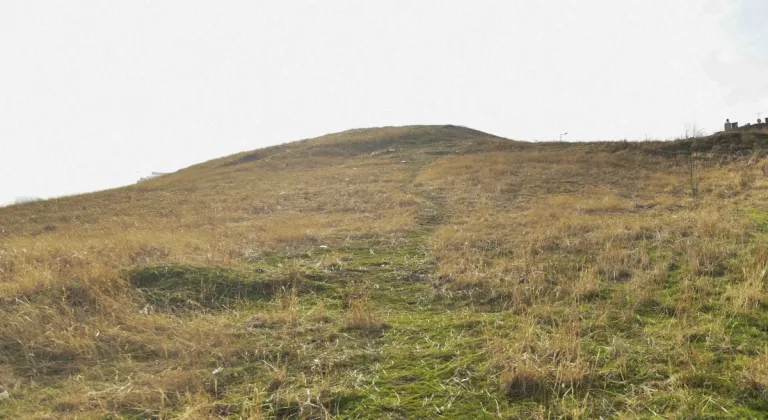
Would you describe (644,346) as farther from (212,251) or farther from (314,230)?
(314,230)

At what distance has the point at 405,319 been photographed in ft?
16.7

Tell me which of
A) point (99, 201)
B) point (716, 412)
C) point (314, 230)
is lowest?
point (716, 412)

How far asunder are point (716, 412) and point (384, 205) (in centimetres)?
1276

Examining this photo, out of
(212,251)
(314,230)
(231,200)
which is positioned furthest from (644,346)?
(231,200)

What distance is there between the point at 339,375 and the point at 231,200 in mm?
17049

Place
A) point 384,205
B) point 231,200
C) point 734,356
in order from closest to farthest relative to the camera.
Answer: point 734,356 → point 384,205 → point 231,200

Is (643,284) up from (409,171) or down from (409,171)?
down

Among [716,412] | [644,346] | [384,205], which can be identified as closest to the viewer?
[716,412]

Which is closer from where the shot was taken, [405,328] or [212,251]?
[405,328]

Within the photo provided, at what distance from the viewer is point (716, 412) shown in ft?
9.80

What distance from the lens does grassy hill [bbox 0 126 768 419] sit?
338 cm

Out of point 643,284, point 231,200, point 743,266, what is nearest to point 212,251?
point 643,284

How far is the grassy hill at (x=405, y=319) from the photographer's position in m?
3.38

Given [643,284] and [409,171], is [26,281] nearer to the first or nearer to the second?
[643,284]
